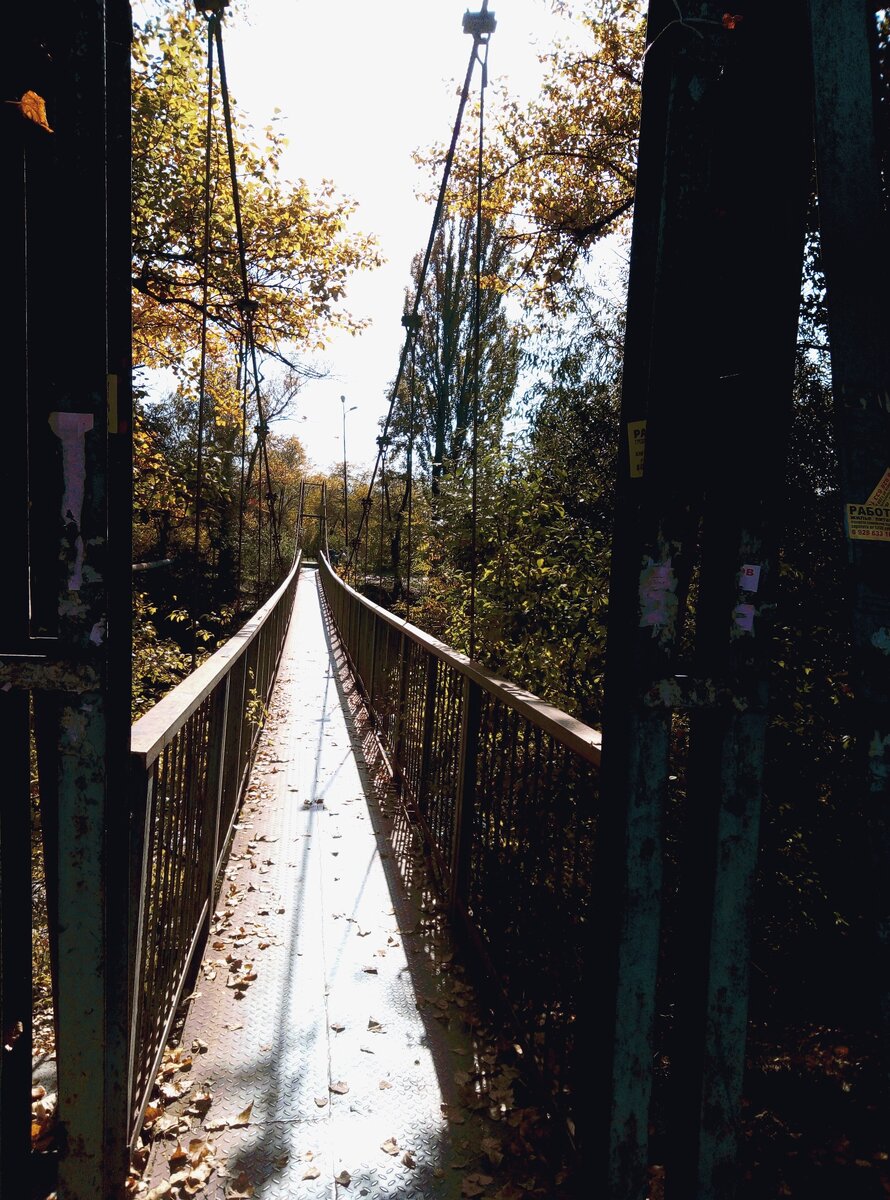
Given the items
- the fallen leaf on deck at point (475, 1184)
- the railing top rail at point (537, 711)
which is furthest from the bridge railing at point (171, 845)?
the railing top rail at point (537, 711)

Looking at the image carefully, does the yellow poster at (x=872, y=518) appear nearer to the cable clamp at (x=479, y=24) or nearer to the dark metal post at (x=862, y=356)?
the dark metal post at (x=862, y=356)

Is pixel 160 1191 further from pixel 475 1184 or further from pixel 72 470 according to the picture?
pixel 72 470

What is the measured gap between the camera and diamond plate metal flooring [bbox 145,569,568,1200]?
1.75 meters

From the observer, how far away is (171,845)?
2.03 metres

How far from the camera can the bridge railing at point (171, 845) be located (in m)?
1.58

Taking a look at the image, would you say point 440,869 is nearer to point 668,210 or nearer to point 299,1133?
point 299,1133

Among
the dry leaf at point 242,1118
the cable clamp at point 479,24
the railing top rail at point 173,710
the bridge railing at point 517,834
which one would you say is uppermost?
the cable clamp at point 479,24

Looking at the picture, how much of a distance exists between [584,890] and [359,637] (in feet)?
20.7

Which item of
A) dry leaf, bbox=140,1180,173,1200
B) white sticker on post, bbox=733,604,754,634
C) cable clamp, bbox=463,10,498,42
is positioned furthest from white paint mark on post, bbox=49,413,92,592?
cable clamp, bbox=463,10,498,42

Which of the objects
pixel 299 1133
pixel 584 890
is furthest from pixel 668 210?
pixel 299 1133

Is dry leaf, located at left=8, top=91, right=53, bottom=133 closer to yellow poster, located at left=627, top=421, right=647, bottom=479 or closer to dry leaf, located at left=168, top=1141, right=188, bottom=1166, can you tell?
yellow poster, located at left=627, top=421, right=647, bottom=479

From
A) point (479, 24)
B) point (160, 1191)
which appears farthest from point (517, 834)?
point (479, 24)

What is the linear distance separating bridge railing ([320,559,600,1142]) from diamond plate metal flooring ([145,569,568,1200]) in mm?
185

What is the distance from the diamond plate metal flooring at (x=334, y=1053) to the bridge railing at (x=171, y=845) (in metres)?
0.15
